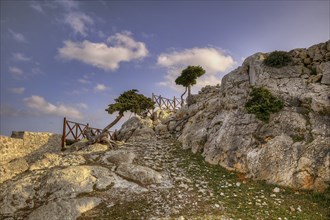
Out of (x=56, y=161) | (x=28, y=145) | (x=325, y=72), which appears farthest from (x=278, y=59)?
(x=28, y=145)

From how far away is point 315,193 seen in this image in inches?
457

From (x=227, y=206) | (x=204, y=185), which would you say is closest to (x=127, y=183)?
(x=204, y=185)

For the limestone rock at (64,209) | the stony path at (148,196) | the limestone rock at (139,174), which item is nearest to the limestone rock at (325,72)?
the stony path at (148,196)

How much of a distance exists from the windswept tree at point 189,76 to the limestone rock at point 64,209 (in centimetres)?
2826

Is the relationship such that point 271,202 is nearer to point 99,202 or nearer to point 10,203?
point 99,202

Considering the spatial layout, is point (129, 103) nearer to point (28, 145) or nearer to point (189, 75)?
point (28, 145)

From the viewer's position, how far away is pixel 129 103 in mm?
26578

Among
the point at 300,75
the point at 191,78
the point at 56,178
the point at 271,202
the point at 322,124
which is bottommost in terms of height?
the point at 271,202

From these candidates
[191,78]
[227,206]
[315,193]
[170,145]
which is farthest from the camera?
[191,78]

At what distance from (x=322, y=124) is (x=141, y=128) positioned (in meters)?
19.5

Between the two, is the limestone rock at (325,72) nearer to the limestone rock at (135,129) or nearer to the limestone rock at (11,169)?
the limestone rock at (135,129)

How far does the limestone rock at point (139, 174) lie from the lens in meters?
13.7

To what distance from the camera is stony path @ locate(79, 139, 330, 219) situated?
33.3ft

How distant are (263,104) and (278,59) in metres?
6.10
